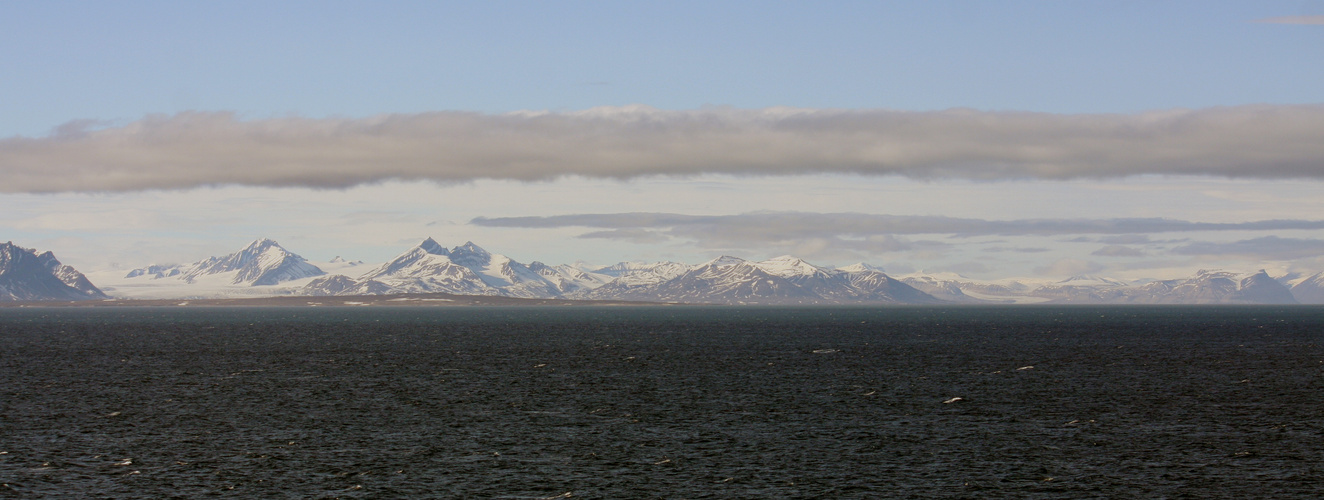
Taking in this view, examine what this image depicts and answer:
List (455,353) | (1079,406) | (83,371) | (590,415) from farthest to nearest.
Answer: (455,353), (83,371), (1079,406), (590,415)

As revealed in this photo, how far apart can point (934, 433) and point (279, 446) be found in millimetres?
39638

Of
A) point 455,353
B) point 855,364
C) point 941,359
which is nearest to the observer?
point 855,364

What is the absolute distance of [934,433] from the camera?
232 ft

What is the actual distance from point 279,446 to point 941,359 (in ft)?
326

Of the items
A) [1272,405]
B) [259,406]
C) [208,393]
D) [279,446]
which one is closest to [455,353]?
[208,393]

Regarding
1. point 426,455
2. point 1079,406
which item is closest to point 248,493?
point 426,455

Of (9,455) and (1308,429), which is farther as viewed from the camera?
(1308,429)

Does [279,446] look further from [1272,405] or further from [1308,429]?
[1272,405]

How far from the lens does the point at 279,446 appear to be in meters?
65.7

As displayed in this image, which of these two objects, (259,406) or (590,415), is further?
(259,406)

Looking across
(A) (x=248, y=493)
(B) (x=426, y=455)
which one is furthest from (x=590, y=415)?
(A) (x=248, y=493)

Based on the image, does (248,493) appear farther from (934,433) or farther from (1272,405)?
(1272,405)

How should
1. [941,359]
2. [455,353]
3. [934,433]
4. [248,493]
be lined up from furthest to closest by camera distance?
[455,353] → [941,359] → [934,433] → [248,493]

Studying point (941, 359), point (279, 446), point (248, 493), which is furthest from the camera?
point (941, 359)
